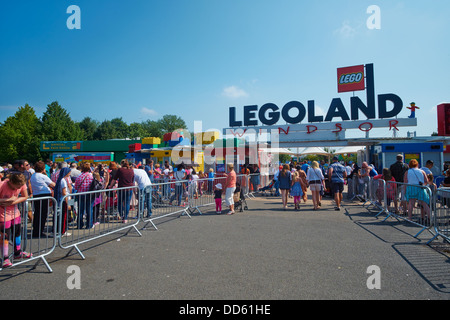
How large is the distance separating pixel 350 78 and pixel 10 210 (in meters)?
30.8

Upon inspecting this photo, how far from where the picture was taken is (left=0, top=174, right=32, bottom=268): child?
4320 millimetres

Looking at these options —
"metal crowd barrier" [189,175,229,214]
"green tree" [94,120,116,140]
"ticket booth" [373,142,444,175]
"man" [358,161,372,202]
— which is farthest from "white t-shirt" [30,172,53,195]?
"green tree" [94,120,116,140]

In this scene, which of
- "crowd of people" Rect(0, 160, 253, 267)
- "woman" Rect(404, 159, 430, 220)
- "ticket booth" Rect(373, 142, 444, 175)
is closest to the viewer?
"crowd of people" Rect(0, 160, 253, 267)

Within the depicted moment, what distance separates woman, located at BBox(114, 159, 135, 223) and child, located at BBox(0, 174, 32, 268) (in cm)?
239

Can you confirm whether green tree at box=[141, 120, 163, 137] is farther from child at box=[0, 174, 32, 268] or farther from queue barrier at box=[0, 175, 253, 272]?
child at box=[0, 174, 32, 268]

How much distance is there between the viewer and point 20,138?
51156mm

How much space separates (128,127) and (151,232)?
78.7m

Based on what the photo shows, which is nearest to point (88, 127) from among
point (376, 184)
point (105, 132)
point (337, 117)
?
point (105, 132)

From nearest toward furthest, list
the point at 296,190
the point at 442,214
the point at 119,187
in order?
the point at 442,214, the point at 119,187, the point at 296,190

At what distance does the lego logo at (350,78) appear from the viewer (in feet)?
91.4

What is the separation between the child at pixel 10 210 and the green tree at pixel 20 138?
53777 mm

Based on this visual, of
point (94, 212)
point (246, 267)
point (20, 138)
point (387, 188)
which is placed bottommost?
point (246, 267)

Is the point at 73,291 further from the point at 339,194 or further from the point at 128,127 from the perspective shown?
the point at 128,127

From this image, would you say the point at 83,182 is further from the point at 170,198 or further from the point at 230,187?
the point at 230,187
